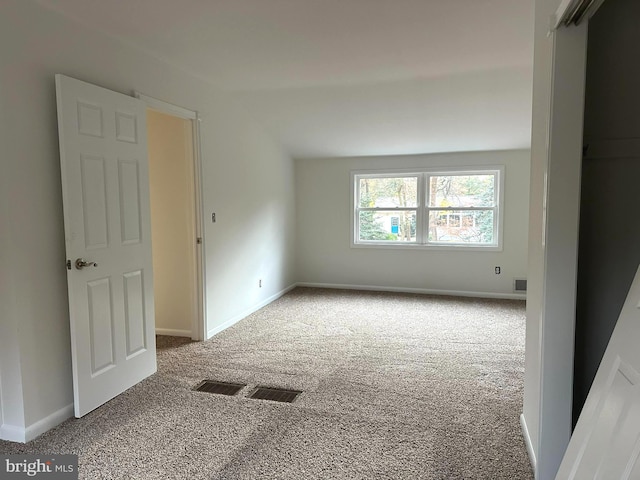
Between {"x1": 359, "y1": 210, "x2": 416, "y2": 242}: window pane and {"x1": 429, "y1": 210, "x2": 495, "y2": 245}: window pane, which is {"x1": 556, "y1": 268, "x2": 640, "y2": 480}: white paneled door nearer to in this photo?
{"x1": 429, "y1": 210, "x2": 495, "y2": 245}: window pane

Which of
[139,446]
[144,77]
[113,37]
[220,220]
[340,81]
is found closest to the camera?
[139,446]

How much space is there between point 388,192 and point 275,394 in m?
3.92

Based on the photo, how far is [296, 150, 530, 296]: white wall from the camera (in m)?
5.52

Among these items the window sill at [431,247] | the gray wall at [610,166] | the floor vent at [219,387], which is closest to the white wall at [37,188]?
the floor vent at [219,387]

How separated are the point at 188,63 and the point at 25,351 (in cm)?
230

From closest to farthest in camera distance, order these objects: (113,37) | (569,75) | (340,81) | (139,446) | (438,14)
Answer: (569,75), (139,446), (438,14), (113,37), (340,81)

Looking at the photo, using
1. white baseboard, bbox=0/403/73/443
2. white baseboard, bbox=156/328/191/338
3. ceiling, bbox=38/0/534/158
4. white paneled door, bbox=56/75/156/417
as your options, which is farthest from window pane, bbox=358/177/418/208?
white baseboard, bbox=0/403/73/443

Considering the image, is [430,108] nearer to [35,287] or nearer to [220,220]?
[220,220]

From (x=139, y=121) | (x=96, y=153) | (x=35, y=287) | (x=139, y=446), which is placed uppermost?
(x=139, y=121)

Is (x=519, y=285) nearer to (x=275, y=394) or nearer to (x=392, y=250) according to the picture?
(x=392, y=250)

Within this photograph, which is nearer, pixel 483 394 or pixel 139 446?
pixel 139 446

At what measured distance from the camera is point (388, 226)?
6168mm

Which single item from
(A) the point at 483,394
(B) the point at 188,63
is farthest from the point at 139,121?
(A) the point at 483,394

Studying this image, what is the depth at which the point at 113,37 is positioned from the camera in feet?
9.10
